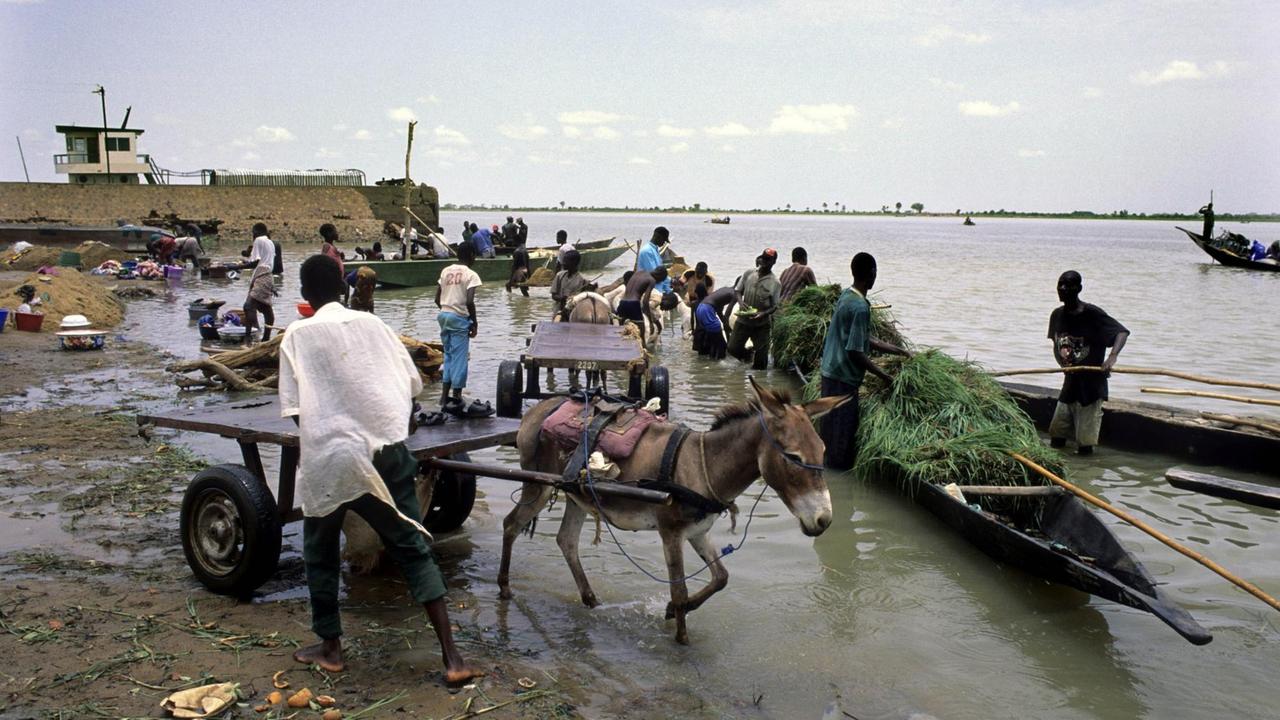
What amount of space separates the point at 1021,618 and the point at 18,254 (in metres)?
32.3

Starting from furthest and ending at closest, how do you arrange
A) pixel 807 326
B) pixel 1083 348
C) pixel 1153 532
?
1. pixel 807 326
2. pixel 1083 348
3. pixel 1153 532

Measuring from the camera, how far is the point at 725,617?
599cm

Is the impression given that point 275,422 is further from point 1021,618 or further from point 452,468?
point 1021,618

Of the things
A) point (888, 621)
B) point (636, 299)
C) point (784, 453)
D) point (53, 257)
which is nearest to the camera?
point (784, 453)

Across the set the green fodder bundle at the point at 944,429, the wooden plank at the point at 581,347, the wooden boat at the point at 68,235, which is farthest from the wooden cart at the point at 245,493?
the wooden boat at the point at 68,235

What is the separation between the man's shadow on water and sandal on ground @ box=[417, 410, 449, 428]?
301 centimetres

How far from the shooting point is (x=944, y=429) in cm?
867

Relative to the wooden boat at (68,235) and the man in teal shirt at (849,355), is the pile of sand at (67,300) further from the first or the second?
the wooden boat at (68,235)

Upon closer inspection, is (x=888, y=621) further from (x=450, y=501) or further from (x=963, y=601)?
(x=450, y=501)

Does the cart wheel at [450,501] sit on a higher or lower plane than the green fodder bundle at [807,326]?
lower

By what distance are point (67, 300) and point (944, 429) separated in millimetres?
17779

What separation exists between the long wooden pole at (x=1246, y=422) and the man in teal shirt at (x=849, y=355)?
13.4ft

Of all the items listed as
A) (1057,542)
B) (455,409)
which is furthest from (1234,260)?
(455,409)

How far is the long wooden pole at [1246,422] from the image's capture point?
9.26m
